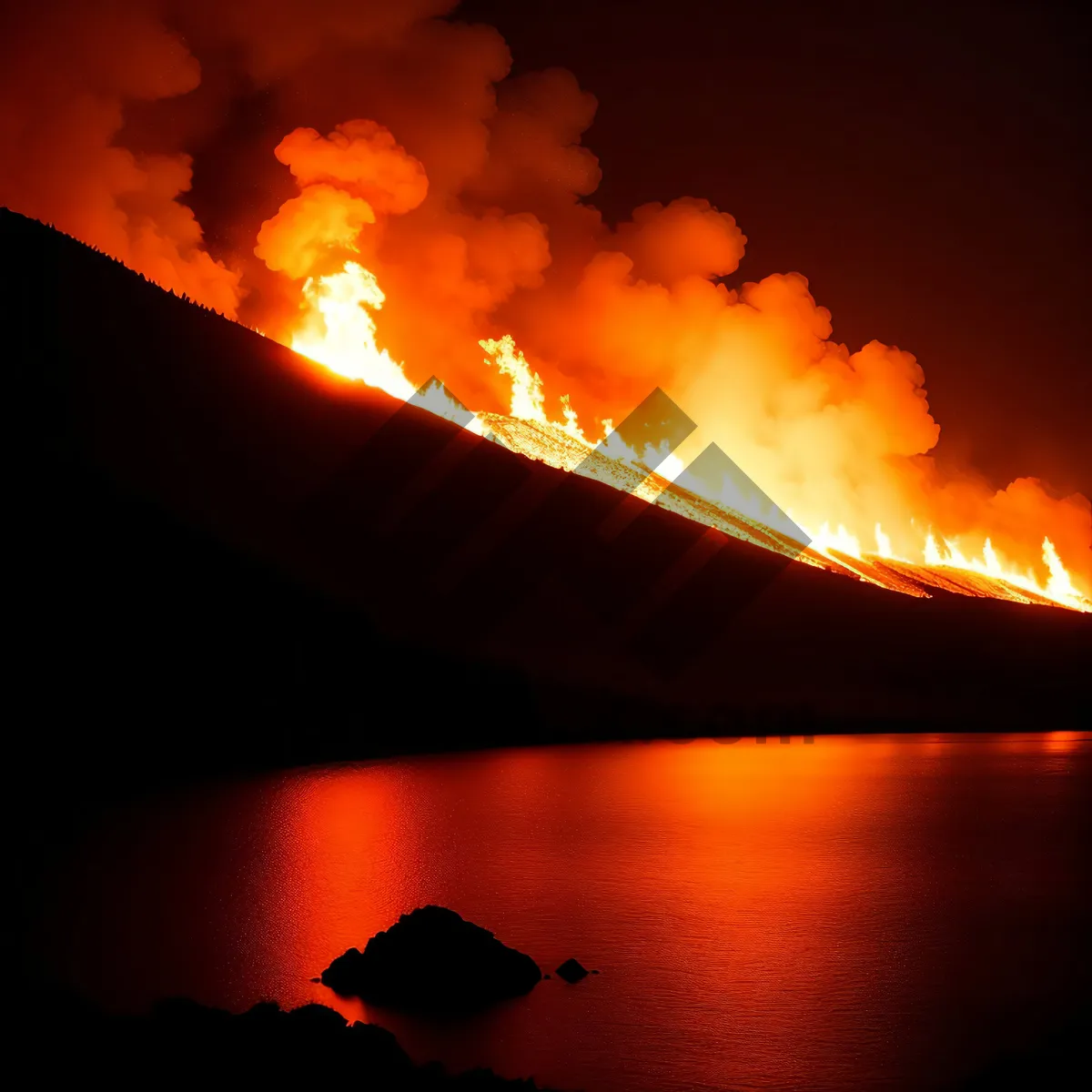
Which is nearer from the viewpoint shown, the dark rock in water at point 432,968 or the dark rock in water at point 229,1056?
the dark rock in water at point 229,1056

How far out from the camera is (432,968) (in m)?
14.1

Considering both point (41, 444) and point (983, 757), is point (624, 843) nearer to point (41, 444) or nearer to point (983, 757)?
point (983, 757)

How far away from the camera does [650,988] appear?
15.7 meters

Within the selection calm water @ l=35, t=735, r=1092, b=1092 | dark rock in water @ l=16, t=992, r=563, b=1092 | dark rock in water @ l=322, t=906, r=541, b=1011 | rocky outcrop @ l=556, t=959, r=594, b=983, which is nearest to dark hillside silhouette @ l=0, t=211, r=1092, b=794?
calm water @ l=35, t=735, r=1092, b=1092

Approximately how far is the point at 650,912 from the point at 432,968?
802 cm

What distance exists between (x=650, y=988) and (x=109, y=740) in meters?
37.2

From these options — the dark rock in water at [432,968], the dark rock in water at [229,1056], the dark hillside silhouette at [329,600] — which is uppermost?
the dark hillside silhouette at [329,600]

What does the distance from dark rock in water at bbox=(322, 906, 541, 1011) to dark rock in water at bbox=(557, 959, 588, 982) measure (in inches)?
48.2

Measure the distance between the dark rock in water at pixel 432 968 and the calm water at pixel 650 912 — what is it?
402 mm

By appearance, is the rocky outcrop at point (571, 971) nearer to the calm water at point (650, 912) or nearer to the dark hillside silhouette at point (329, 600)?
the calm water at point (650, 912)

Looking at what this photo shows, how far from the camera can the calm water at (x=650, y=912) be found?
1333 centimetres

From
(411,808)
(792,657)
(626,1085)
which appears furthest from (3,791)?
(792,657)

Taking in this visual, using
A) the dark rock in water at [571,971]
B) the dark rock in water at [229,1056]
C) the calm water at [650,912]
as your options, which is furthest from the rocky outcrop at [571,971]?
the dark rock in water at [229,1056]

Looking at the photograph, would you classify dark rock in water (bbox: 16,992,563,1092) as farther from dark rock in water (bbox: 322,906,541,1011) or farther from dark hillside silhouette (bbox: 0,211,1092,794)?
dark hillside silhouette (bbox: 0,211,1092,794)
